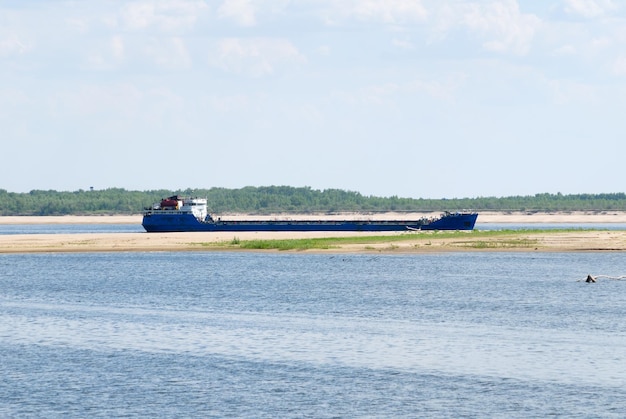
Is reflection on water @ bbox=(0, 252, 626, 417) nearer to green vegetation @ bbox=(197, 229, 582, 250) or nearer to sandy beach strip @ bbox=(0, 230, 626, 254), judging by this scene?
sandy beach strip @ bbox=(0, 230, 626, 254)

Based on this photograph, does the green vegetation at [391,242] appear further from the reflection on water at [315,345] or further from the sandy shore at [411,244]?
the reflection on water at [315,345]

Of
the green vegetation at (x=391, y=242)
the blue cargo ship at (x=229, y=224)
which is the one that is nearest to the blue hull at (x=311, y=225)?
the blue cargo ship at (x=229, y=224)

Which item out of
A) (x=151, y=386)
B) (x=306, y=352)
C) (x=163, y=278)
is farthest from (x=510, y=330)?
(x=163, y=278)

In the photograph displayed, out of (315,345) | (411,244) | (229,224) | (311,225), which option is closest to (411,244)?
(411,244)

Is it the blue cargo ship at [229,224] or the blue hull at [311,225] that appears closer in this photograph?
the blue hull at [311,225]

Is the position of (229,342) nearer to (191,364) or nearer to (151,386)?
(191,364)

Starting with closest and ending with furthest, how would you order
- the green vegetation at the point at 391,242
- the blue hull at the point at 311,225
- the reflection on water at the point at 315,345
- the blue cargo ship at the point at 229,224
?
the reflection on water at the point at 315,345
the green vegetation at the point at 391,242
the blue hull at the point at 311,225
the blue cargo ship at the point at 229,224

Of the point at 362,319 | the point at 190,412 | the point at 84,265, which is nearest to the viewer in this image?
the point at 190,412

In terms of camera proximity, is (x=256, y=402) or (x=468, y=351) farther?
(x=468, y=351)

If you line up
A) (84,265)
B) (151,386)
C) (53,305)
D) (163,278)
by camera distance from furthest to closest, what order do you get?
(84,265), (163,278), (53,305), (151,386)

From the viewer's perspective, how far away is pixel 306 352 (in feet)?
139

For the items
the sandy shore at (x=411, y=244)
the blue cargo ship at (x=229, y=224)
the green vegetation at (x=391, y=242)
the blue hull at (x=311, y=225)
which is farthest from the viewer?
the blue cargo ship at (x=229, y=224)

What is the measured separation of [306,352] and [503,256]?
2470 inches

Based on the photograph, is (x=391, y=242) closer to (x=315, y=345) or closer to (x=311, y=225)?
(x=311, y=225)
